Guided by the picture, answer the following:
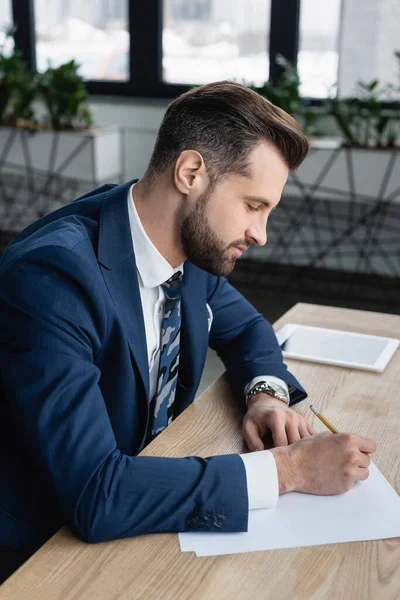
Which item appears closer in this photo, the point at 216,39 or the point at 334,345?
the point at 334,345

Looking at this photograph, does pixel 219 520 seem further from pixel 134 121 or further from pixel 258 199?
pixel 134 121

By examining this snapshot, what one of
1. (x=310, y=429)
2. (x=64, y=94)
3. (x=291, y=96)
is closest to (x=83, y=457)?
(x=310, y=429)

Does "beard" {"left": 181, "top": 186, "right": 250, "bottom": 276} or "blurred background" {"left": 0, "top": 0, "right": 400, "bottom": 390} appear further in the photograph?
"blurred background" {"left": 0, "top": 0, "right": 400, "bottom": 390}

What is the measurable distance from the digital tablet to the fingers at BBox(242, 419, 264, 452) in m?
0.36

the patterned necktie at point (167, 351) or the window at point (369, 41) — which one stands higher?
the window at point (369, 41)

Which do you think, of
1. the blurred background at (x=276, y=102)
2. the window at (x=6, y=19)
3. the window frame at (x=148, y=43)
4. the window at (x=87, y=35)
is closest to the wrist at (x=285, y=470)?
the blurred background at (x=276, y=102)

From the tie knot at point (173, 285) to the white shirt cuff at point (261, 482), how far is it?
1.27 feet

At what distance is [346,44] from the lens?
4277 mm

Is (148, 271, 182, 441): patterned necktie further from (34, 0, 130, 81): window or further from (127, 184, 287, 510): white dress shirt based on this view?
(34, 0, 130, 81): window

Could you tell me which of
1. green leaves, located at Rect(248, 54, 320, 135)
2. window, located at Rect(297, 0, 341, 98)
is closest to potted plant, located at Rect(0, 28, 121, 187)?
green leaves, located at Rect(248, 54, 320, 135)

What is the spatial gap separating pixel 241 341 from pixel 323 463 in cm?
54

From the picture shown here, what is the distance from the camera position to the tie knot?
1.38 m

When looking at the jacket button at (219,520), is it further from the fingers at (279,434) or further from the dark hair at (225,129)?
the dark hair at (225,129)

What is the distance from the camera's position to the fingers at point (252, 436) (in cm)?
123
